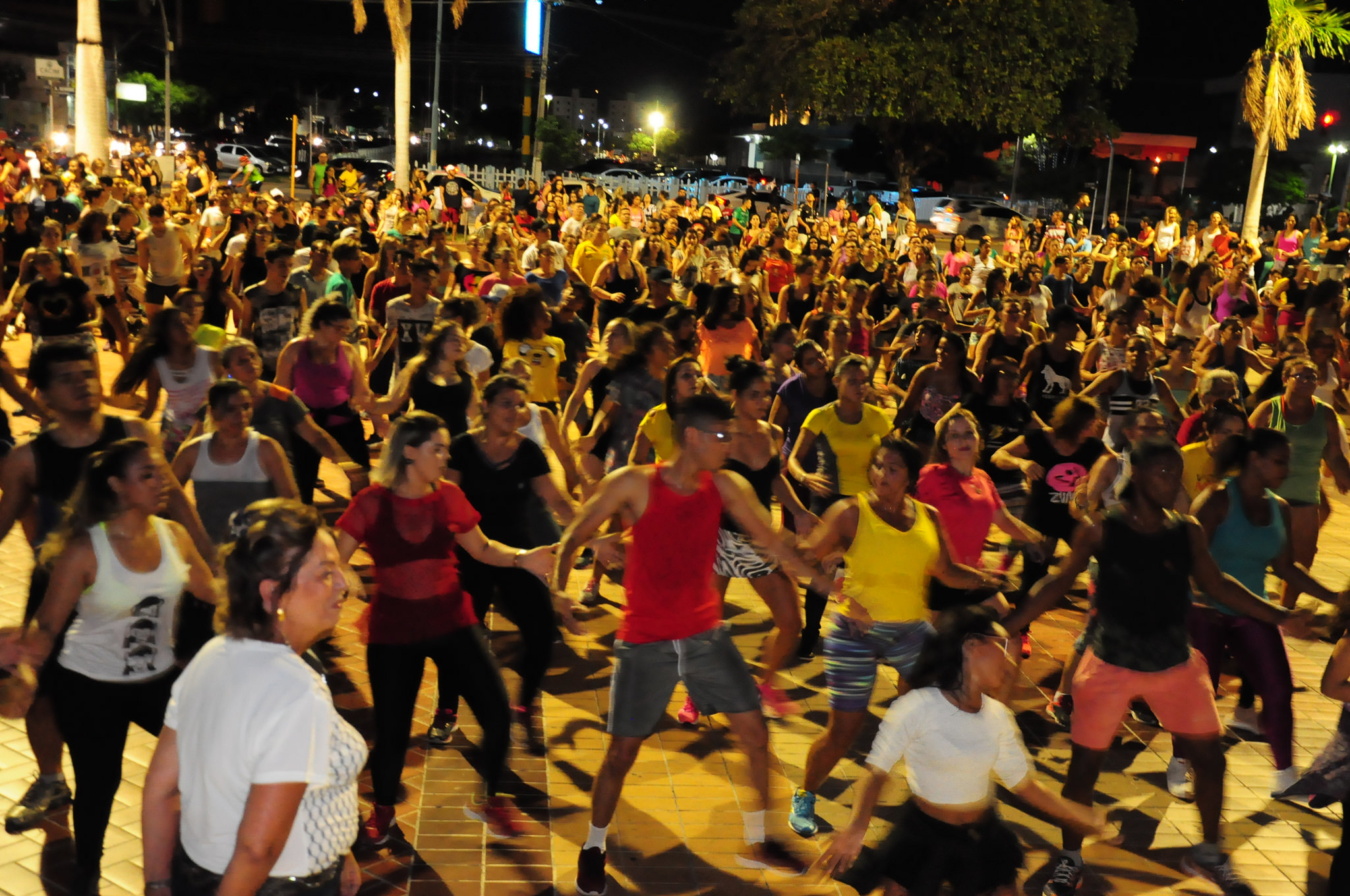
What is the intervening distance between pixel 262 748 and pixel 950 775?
2030mm

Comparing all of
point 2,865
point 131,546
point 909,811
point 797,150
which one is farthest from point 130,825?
point 797,150

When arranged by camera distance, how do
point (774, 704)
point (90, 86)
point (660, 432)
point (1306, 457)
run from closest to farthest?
point (774, 704), point (660, 432), point (1306, 457), point (90, 86)

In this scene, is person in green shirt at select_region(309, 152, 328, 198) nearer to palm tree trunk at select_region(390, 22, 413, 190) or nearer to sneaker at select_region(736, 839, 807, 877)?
palm tree trunk at select_region(390, 22, 413, 190)

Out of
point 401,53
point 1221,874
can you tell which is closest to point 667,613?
point 1221,874

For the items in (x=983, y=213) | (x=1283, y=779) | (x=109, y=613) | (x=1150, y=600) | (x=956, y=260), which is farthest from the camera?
(x=983, y=213)

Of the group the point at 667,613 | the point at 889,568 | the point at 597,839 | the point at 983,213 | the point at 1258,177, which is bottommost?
the point at 597,839

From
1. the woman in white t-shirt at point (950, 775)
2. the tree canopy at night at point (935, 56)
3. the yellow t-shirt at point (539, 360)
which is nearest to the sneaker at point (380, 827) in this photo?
the woman in white t-shirt at point (950, 775)

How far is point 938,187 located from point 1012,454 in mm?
55391

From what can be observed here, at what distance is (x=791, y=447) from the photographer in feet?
26.2

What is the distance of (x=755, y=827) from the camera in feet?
16.4

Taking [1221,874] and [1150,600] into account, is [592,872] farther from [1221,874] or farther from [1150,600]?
[1221,874]

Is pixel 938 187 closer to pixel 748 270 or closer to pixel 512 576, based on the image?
pixel 748 270

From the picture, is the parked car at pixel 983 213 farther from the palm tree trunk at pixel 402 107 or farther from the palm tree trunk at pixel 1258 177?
the palm tree trunk at pixel 402 107

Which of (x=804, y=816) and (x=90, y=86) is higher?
(x=90, y=86)
